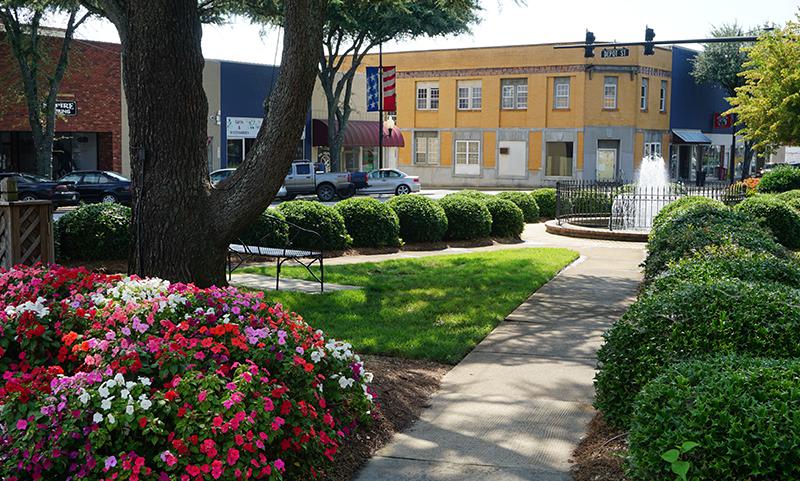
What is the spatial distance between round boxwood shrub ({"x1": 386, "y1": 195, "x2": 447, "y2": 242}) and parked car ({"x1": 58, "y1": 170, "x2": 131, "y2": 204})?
16.4 metres

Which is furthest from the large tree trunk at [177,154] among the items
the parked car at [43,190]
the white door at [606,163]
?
the white door at [606,163]

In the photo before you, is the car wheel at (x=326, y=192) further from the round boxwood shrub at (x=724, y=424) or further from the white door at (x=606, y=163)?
the round boxwood shrub at (x=724, y=424)

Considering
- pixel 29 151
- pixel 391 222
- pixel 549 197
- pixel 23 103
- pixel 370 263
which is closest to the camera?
pixel 370 263

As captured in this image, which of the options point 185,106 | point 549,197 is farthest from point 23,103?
point 185,106

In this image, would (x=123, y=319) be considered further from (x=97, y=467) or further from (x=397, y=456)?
(x=397, y=456)

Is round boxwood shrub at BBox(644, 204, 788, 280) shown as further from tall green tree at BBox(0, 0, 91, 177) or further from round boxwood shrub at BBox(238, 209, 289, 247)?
tall green tree at BBox(0, 0, 91, 177)

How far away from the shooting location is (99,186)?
3334cm

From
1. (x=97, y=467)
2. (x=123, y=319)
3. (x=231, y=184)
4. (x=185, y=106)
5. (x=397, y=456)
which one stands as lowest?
(x=397, y=456)

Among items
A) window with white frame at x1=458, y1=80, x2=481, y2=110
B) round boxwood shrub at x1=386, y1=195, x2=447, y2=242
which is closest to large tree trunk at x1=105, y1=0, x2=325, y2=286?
round boxwood shrub at x1=386, y1=195, x2=447, y2=242

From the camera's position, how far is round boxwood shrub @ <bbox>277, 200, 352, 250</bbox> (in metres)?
17.2

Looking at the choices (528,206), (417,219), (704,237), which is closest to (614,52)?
(528,206)

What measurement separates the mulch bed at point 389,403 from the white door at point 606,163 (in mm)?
48634

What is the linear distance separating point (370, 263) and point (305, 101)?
28.7ft

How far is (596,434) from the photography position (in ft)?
20.2
